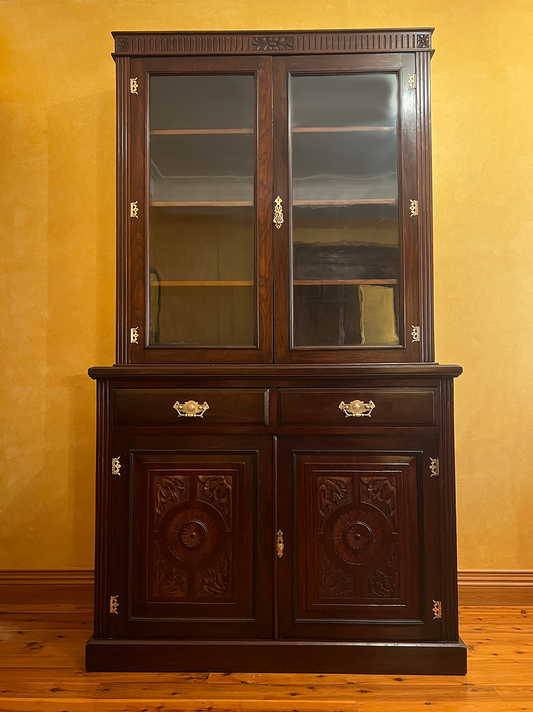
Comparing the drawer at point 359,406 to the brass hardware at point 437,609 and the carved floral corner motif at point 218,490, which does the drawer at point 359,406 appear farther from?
the brass hardware at point 437,609

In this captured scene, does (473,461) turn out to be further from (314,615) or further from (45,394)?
(45,394)

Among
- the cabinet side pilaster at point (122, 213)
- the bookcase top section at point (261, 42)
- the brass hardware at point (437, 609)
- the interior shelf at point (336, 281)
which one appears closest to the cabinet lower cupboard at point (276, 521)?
the brass hardware at point (437, 609)

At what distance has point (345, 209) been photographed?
1.92 metres

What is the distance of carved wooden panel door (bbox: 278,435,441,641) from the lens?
177 cm

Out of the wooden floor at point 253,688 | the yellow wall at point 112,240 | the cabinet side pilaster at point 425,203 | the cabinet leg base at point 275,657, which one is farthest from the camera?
the yellow wall at point 112,240

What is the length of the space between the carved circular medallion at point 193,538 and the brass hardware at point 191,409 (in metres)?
0.33

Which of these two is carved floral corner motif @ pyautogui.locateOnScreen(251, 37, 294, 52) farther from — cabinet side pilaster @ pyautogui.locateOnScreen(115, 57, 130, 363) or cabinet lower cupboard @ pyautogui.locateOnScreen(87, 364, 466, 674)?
cabinet lower cupboard @ pyautogui.locateOnScreen(87, 364, 466, 674)

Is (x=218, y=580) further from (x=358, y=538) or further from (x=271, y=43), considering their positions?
(x=271, y=43)

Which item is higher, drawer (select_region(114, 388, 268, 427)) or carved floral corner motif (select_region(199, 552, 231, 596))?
drawer (select_region(114, 388, 268, 427))

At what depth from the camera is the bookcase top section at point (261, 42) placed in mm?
1905

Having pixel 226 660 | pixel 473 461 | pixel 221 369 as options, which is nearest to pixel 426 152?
pixel 221 369

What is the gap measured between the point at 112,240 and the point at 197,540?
1317 millimetres

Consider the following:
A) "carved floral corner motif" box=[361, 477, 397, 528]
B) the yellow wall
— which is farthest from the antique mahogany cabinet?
the yellow wall

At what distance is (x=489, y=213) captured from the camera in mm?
2359
